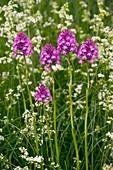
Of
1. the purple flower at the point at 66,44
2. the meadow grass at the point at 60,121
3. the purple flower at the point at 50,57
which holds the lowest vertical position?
the meadow grass at the point at 60,121

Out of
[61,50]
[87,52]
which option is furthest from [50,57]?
[87,52]

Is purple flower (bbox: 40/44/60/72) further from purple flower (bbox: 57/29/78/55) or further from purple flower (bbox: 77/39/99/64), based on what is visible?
purple flower (bbox: 77/39/99/64)

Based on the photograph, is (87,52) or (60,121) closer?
(87,52)

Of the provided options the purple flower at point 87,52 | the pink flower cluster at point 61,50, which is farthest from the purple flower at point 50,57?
the purple flower at point 87,52

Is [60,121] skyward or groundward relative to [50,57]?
groundward

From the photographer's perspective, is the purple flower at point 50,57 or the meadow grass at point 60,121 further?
the meadow grass at point 60,121

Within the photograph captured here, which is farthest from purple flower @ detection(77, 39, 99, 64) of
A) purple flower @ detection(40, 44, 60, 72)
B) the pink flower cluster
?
purple flower @ detection(40, 44, 60, 72)

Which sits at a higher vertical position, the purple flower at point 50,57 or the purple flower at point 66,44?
the purple flower at point 66,44

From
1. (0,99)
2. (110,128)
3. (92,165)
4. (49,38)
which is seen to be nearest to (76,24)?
(49,38)

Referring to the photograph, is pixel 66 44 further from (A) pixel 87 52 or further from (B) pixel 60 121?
(B) pixel 60 121

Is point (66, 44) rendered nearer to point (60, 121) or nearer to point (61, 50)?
point (61, 50)

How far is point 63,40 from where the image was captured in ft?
12.0

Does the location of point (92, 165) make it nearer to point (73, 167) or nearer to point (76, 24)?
point (73, 167)

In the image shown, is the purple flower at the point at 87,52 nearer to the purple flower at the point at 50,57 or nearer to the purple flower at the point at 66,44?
the purple flower at the point at 66,44
